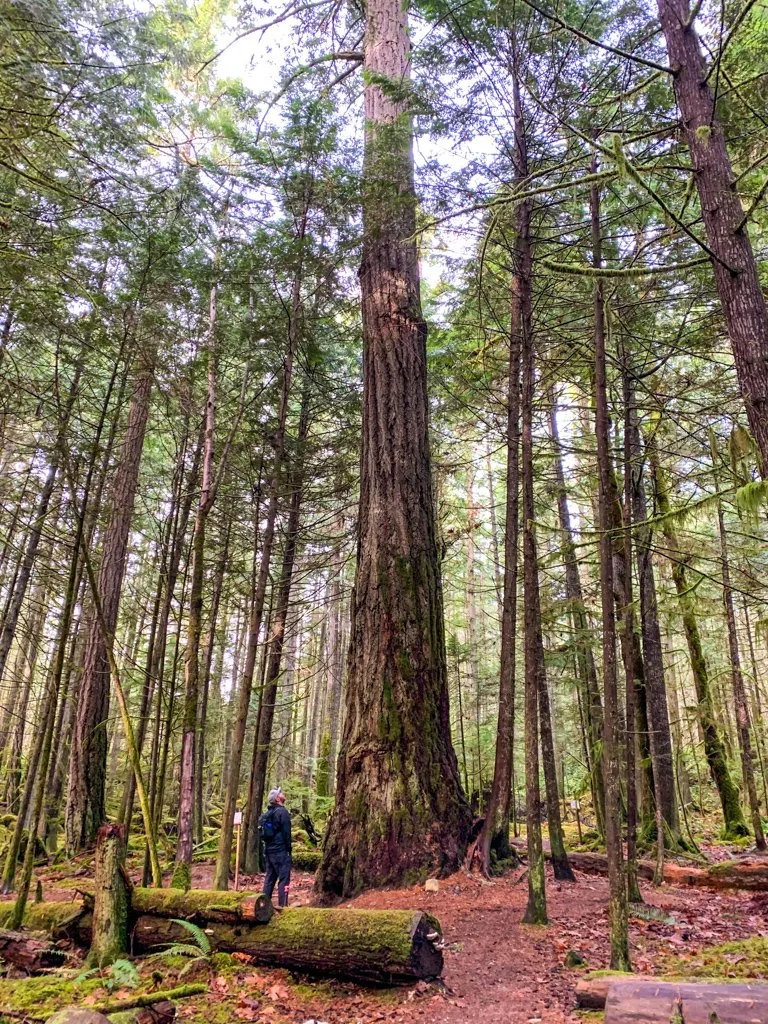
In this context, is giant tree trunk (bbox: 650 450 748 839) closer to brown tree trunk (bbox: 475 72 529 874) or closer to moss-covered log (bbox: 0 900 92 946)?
brown tree trunk (bbox: 475 72 529 874)

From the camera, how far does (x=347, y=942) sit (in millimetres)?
4230

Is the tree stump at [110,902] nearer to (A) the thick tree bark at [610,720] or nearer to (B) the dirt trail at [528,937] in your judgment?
(B) the dirt trail at [528,937]

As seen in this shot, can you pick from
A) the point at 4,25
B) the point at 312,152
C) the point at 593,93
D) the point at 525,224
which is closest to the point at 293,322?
the point at 312,152

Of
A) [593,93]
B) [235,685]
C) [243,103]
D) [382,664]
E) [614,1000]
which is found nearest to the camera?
[614,1000]

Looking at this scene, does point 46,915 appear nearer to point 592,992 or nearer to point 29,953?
point 29,953

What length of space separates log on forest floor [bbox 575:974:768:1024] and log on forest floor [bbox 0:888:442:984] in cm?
147

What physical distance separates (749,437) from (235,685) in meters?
21.4

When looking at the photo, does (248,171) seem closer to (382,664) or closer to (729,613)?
(382,664)

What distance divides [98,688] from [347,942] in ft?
27.5

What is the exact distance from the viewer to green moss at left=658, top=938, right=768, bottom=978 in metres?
4.05

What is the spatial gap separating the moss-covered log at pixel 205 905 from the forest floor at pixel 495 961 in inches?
11.7

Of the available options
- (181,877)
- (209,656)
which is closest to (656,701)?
(209,656)

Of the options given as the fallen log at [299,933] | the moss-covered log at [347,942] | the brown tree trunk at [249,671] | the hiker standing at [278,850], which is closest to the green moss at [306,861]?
the hiker standing at [278,850]

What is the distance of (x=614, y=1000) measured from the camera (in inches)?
124
